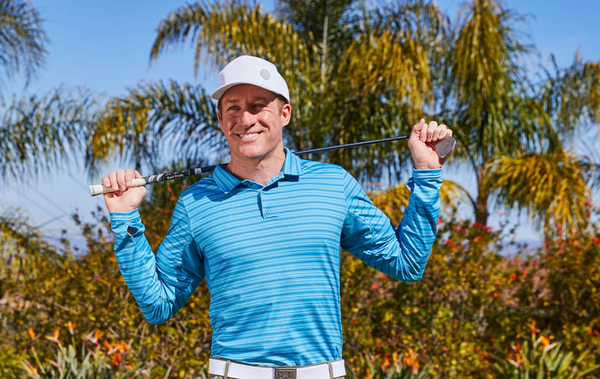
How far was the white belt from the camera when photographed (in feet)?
6.14

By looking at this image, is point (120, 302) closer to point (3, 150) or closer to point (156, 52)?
point (3, 150)

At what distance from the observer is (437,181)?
2.07 meters

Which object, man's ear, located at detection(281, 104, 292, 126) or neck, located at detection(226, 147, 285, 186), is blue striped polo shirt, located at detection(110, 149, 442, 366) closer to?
neck, located at detection(226, 147, 285, 186)

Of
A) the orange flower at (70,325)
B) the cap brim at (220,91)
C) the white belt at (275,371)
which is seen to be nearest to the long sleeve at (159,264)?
the white belt at (275,371)

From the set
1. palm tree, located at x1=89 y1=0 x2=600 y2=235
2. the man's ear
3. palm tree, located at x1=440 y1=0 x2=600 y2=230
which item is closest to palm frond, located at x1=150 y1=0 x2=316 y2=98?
palm tree, located at x1=89 y1=0 x2=600 y2=235

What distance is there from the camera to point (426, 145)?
83.3 inches

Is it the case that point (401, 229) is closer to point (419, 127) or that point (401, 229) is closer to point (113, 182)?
point (419, 127)

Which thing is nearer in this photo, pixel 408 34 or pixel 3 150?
pixel 3 150

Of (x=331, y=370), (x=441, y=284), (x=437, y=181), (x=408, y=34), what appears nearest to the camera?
(x=331, y=370)

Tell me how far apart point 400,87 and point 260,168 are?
6.46 meters

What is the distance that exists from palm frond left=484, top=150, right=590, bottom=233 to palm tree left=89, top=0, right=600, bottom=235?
0.03 m

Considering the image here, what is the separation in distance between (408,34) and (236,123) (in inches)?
297

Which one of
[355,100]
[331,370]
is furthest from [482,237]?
[331,370]

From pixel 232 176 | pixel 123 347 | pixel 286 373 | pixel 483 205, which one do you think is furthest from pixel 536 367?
pixel 483 205
